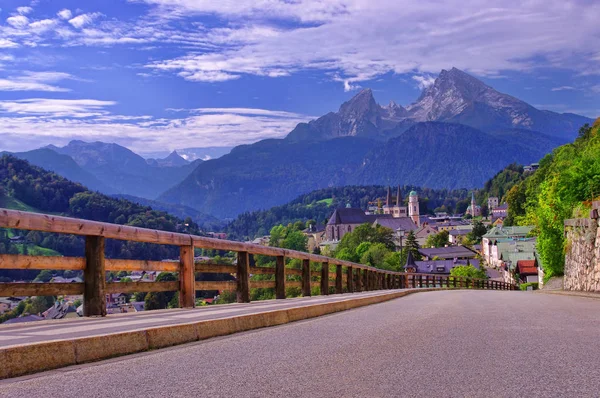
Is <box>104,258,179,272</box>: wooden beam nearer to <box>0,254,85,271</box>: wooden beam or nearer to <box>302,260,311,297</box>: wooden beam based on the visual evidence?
<box>0,254,85,271</box>: wooden beam

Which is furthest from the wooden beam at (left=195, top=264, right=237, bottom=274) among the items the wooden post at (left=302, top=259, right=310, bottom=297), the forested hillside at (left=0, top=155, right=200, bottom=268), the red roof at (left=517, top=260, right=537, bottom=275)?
the forested hillside at (left=0, top=155, right=200, bottom=268)

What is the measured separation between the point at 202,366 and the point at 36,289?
10.1 feet

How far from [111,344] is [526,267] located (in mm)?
107081

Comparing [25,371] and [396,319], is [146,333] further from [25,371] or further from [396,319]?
[396,319]

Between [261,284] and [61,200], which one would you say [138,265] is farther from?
[61,200]

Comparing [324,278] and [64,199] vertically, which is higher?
[64,199]

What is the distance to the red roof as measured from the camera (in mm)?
104463

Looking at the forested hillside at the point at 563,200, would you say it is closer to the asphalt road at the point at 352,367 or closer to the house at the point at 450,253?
the asphalt road at the point at 352,367

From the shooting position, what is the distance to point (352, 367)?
580 cm

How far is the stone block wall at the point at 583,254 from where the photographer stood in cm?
2480

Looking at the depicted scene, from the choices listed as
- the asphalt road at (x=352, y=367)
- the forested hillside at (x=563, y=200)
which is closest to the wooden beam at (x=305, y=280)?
the asphalt road at (x=352, y=367)

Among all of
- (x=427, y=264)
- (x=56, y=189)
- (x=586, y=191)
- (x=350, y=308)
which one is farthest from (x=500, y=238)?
(x=350, y=308)

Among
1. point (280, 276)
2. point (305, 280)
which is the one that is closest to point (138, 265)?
point (280, 276)

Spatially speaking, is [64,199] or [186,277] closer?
[186,277]
